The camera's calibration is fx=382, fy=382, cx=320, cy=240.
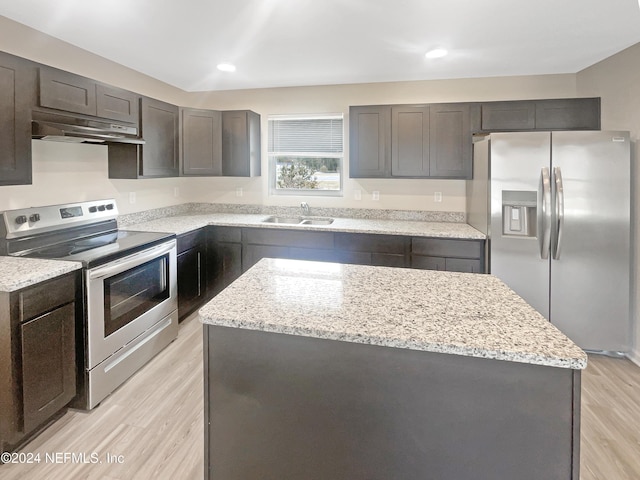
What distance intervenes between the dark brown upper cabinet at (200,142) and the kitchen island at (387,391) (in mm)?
2991

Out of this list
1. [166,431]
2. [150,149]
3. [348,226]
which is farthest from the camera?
[348,226]

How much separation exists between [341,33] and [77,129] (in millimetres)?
1891

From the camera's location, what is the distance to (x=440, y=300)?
4.91ft

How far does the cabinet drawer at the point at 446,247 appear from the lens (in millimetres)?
3299

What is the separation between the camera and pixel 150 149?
3451 millimetres

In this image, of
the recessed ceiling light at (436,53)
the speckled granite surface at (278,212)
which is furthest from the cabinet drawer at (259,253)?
the recessed ceiling light at (436,53)

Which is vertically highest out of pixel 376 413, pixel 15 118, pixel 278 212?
pixel 15 118

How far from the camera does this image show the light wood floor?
1.82 m

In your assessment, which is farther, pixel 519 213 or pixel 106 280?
pixel 519 213

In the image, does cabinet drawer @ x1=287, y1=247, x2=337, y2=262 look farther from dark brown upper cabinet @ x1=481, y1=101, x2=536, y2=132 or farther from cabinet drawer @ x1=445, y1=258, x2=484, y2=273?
dark brown upper cabinet @ x1=481, y1=101, x2=536, y2=132

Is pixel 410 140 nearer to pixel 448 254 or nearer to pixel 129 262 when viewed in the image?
pixel 448 254

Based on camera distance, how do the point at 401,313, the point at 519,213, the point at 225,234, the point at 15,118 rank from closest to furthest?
1. the point at 401,313
2. the point at 15,118
3. the point at 519,213
4. the point at 225,234

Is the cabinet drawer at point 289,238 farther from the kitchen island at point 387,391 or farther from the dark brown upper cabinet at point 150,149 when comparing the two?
the kitchen island at point 387,391

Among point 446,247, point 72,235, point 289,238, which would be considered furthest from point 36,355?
point 446,247
